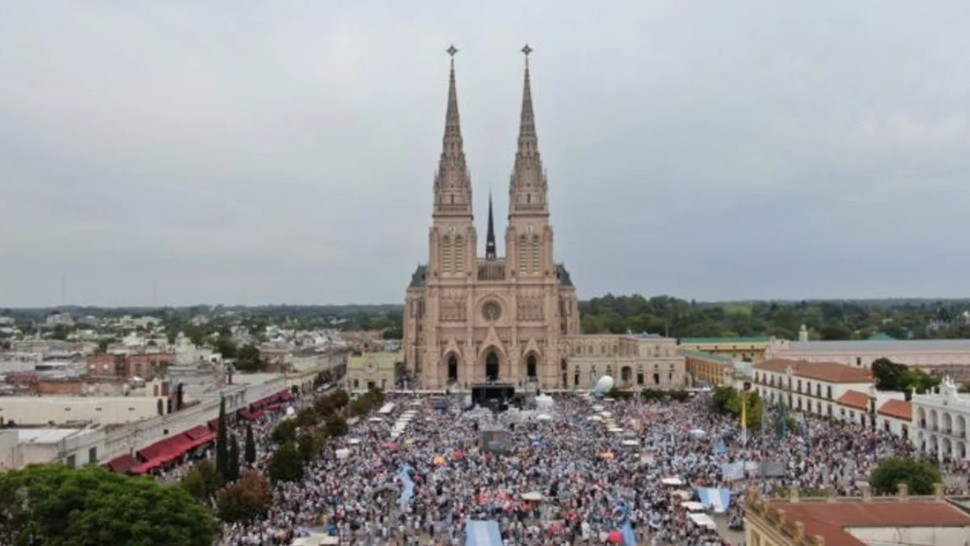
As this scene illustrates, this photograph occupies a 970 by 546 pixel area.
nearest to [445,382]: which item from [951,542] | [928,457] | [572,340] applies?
[572,340]

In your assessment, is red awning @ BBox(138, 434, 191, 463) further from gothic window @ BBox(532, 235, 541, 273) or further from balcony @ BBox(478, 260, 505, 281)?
balcony @ BBox(478, 260, 505, 281)

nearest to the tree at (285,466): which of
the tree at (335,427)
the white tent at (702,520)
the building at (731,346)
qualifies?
the tree at (335,427)

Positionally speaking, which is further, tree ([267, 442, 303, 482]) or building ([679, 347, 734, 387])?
building ([679, 347, 734, 387])

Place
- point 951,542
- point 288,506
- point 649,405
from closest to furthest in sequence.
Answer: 1. point 951,542
2. point 288,506
3. point 649,405

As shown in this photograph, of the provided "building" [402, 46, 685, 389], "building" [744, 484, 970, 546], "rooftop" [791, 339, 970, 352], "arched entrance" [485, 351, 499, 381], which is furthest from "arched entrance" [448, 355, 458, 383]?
"building" [744, 484, 970, 546]

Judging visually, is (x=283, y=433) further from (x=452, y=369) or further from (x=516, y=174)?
(x=516, y=174)

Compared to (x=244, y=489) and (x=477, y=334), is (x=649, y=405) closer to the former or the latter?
(x=477, y=334)

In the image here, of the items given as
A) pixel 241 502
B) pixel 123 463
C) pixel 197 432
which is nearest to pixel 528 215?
pixel 197 432
